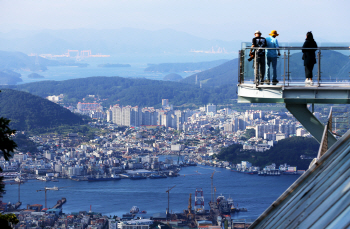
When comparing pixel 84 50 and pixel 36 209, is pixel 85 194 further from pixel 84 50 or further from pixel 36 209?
pixel 84 50

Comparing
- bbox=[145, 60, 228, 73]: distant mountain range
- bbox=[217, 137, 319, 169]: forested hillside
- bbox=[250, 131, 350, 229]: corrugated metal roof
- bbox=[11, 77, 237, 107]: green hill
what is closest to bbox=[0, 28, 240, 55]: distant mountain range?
bbox=[145, 60, 228, 73]: distant mountain range

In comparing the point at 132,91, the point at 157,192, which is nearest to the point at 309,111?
the point at 157,192

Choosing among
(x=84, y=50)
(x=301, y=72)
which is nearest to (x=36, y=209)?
(x=301, y=72)

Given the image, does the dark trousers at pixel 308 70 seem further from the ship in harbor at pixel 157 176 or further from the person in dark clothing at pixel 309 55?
the ship in harbor at pixel 157 176

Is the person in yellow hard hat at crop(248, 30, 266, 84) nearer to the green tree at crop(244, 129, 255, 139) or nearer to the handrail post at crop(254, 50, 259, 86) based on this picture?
the handrail post at crop(254, 50, 259, 86)

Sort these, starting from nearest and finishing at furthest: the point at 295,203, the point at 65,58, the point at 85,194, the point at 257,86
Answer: the point at 295,203 → the point at 257,86 → the point at 85,194 → the point at 65,58

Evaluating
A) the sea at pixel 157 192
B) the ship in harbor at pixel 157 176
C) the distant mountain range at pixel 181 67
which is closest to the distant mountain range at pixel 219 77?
the distant mountain range at pixel 181 67
